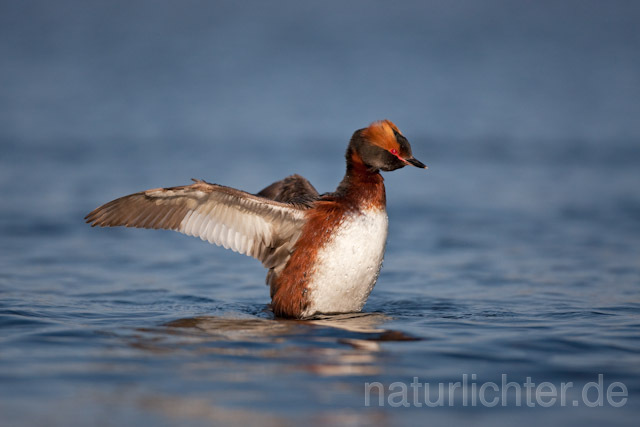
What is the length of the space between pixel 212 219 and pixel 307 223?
102cm

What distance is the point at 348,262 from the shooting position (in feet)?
25.3

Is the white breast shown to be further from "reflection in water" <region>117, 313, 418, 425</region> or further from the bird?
"reflection in water" <region>117, 313, 418, 425</region>

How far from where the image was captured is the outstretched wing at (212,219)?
7988 millimetres

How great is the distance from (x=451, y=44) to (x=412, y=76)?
16.5 ft

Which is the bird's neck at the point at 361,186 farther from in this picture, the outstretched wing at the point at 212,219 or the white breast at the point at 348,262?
the outstretched wing at the point at 212,219

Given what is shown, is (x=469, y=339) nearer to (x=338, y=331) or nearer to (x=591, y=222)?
(x=338, y=331)

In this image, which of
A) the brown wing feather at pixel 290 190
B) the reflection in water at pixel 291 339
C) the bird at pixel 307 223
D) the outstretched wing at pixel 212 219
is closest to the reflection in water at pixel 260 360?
the reflection in water at pixel 291 339

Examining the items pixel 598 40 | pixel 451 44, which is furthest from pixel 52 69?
pixel 598 40

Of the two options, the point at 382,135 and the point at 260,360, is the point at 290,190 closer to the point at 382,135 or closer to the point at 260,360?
the point at 382,135

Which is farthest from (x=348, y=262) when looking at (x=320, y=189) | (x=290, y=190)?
(x=320, y=189)

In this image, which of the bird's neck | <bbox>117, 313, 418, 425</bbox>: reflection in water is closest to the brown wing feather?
the bird's neck

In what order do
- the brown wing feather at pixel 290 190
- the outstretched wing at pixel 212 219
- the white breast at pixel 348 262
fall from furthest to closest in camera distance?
the brown wing feather at pixel 290 190 < the outstretched wing at pixel 212 219 < the white breast at pixel 348 262

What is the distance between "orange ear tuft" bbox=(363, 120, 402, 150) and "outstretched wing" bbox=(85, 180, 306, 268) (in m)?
1.06

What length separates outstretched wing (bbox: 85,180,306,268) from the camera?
7988 mm
